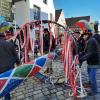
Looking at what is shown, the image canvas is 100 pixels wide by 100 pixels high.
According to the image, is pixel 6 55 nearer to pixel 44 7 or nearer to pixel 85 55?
pixel 85 55

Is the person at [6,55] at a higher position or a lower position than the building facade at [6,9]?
lower

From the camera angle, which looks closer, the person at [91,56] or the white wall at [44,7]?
the person at [91,56]

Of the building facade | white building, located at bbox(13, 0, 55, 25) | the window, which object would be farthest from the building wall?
the building facade

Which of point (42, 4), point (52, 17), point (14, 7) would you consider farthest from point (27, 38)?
point (52, 17)

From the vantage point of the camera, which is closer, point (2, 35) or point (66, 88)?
point (2, 35)

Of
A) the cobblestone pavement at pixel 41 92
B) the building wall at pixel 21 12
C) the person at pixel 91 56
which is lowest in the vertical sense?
the cobblestone pavement at pixel 41 92

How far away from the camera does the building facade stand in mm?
24806

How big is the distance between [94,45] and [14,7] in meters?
21.9

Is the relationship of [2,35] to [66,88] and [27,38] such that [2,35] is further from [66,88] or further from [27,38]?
[66,88]

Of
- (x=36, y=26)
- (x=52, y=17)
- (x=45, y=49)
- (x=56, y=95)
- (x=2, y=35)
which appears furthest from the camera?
(x=52, y=17)

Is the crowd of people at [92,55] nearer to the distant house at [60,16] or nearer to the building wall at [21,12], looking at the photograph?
the building wall at [21,12]

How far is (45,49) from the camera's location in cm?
1016

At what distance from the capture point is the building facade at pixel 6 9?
24.8 m

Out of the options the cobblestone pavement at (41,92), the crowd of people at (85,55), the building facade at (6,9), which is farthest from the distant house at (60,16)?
the crowd of people at (85,55)
